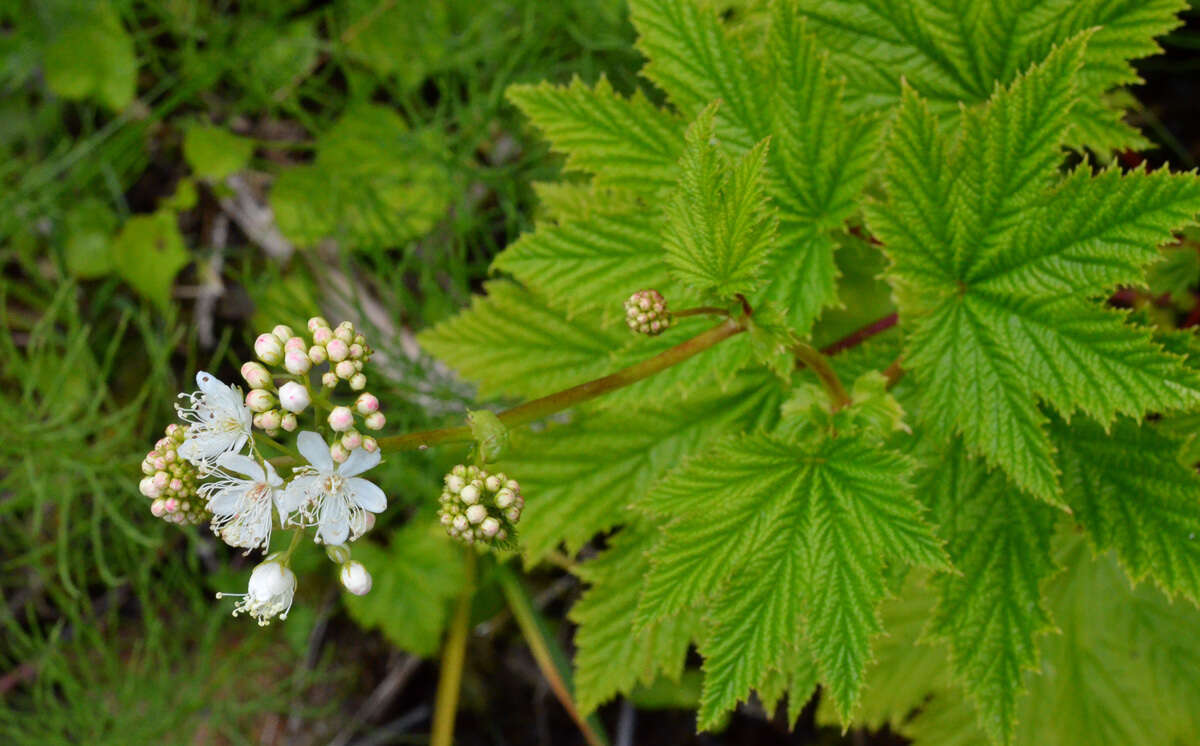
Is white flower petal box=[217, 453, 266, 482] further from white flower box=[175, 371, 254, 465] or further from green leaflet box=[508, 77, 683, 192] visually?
green leaflet box=[508, 77, 683, 192]

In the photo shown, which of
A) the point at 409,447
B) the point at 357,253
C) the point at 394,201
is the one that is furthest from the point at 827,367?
the point at 357,253

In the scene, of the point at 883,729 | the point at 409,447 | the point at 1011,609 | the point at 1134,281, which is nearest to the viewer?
the point at 409,447

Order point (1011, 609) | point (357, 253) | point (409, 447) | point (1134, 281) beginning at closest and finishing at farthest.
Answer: point (409, 447) < point (1134, 281) < point (1011, 609) < point (357, 253)

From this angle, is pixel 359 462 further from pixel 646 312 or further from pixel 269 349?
pixel 646 312

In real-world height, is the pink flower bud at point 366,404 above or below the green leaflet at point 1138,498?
above

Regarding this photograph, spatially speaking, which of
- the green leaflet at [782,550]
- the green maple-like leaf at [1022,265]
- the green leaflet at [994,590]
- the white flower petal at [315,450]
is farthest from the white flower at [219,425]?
the green leaflet at [994,590]

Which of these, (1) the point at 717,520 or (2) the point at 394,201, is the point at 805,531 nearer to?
(1) the point at 717,520

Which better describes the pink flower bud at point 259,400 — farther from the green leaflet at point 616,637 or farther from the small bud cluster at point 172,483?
the green leaflet at point 616,637
